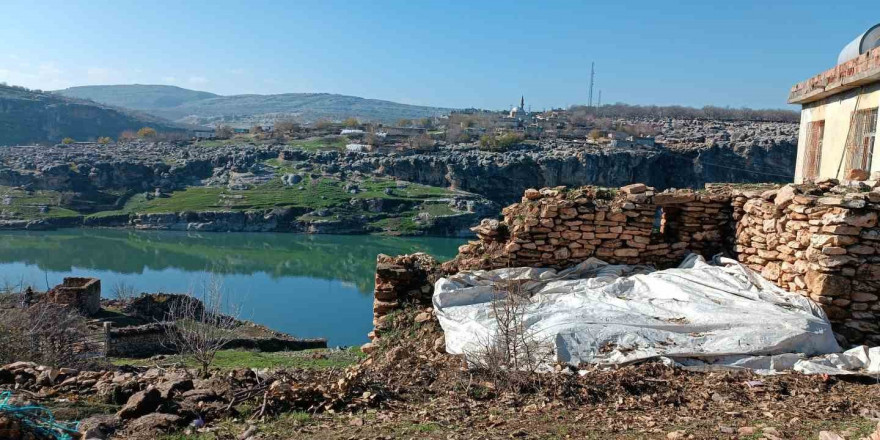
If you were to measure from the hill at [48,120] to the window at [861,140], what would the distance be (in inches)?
4324

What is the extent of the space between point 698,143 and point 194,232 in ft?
182

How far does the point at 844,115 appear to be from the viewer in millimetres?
8148

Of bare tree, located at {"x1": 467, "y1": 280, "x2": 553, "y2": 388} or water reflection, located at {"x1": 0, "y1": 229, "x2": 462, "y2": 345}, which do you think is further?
water reflection, located at {"x1": 0, "y1": 229, "x2": 462, "y2": 345}

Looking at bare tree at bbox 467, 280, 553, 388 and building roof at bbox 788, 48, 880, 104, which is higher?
building roof at bbox 788, 48, 880, 104

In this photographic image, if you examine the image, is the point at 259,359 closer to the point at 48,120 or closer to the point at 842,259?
the point at 842,259

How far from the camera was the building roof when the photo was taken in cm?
719

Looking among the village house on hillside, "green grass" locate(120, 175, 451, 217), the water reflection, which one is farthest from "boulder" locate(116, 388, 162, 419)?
"green grass" locate(120, 175, 451, 217)

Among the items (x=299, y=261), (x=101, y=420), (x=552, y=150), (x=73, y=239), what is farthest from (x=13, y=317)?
(x=552, y=150)

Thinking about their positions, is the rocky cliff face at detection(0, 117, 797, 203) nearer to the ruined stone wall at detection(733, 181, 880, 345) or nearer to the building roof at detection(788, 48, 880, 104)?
the building roof at detection(788, 48, 880, 104)

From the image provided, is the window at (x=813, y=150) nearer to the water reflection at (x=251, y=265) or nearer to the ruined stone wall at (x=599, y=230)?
the ruined stone wall at (x=599, y=230)

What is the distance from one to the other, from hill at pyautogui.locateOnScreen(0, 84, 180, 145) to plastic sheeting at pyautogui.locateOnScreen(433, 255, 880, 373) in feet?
355

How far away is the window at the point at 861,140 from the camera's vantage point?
7.48m

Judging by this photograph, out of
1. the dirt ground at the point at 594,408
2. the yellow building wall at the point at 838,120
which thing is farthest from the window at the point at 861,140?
the dirt ground at the point at 594,408

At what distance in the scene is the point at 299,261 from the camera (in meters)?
44.5
